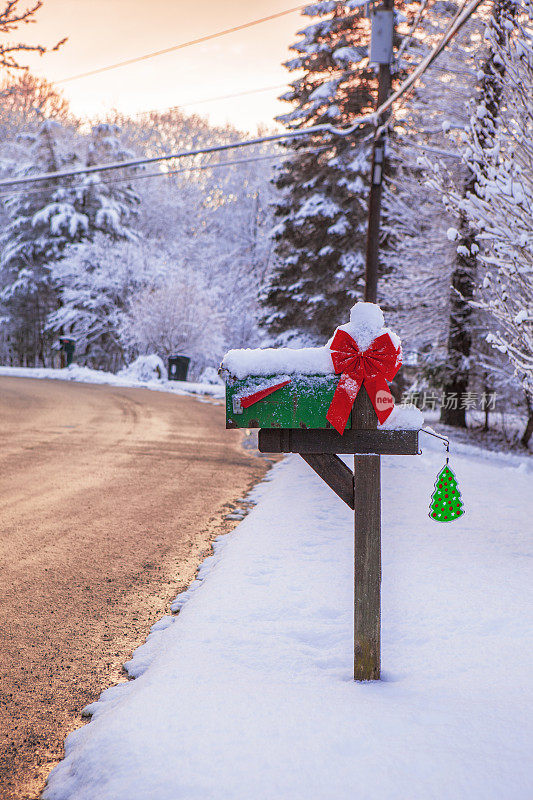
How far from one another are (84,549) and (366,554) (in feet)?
9.94

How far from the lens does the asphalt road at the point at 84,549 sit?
10.1ft

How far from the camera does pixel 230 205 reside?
40250mm

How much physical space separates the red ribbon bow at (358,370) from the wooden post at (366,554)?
7 cm

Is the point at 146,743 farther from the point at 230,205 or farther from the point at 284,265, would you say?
the point at 230,205

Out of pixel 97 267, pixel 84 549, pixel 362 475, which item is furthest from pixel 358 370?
pixel 97 267

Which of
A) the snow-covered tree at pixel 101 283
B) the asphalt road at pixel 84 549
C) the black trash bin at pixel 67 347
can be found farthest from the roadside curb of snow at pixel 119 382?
Answer: the asphalt road at pixel 84 549

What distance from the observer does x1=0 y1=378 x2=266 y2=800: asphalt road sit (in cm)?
309

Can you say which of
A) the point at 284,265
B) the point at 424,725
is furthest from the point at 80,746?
the point at 284,265

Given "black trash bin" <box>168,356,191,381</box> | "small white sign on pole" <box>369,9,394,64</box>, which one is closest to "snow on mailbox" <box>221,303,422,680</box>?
"small white sign on pole" <box>369,9,394,64</box>

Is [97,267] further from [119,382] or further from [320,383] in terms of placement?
[320,383]

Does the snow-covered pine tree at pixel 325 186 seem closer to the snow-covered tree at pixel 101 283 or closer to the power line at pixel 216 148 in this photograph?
Result: the power line at pixel 216 148

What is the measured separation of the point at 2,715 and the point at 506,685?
2347 millimetres

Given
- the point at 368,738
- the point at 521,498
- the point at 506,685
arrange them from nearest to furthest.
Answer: the point at 368,738
the point at 506,685
the point at 521,498

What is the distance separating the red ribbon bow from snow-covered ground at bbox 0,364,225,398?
17237 mm
